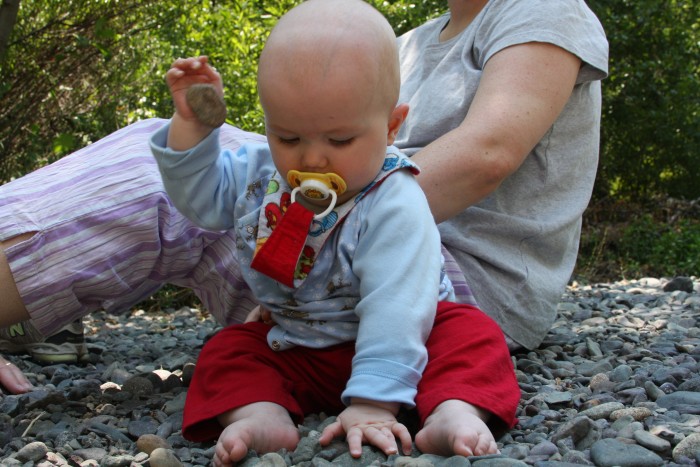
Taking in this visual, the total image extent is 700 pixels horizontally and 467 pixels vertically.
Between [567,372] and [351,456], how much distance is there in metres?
0.93

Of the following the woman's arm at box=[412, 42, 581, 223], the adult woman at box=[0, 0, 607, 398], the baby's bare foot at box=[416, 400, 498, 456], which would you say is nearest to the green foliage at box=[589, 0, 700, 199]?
the adult woman at box=[0, 0, 607, 398]

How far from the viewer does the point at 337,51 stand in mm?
1680

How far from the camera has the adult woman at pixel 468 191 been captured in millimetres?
2127

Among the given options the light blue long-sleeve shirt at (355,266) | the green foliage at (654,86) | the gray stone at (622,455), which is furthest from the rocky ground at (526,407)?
the green foliage at (654,86)

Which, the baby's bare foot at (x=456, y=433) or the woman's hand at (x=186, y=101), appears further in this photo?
the woman's hand at (x=186, y=101)

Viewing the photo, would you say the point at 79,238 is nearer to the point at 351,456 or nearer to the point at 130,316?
the point at 351,456

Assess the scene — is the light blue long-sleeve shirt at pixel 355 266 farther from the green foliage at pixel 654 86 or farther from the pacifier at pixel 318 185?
the green foliage at pixel 654 86

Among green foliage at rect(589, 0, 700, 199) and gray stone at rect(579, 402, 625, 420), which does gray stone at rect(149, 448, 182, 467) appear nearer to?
gray stone at rect(579, 402, 625, 420)

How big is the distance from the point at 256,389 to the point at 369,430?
0.31 meters

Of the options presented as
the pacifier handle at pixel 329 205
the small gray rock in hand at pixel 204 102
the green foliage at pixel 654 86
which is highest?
the small gray rock in hand at pixel 204 102

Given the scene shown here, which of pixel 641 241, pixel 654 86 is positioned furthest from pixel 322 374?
pixel 654 86

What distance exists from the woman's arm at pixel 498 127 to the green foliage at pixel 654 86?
440cm

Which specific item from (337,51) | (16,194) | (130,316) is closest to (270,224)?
(337,51)

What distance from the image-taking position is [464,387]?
1681mm
